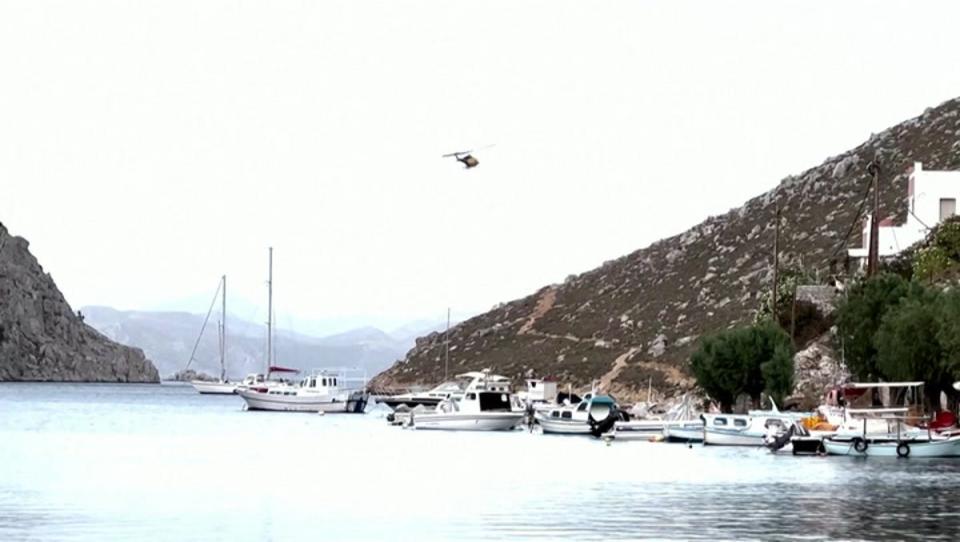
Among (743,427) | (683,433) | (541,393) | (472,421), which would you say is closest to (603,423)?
(683,433)

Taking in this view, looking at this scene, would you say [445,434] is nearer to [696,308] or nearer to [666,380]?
[666,380]

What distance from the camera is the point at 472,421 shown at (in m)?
126

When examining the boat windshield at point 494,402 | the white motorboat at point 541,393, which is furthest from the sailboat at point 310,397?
the boat windshield at point 494,402

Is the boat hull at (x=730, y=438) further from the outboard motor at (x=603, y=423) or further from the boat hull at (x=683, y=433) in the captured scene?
the outboard motor at (x=603, y=423)

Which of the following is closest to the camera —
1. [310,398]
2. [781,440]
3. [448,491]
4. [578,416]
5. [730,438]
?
[448,491]

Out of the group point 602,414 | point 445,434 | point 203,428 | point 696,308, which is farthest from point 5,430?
point 696,308

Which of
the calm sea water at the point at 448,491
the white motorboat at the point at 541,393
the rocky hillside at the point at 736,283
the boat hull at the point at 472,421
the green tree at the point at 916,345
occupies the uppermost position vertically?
the rocky hillside at the point at 736,283

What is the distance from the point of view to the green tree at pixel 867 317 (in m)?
95.3

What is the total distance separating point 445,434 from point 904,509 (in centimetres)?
7091

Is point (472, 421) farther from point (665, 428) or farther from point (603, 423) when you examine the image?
point (665, 428)

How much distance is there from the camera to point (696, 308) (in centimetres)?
18612

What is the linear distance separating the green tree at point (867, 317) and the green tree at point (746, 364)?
7760mm

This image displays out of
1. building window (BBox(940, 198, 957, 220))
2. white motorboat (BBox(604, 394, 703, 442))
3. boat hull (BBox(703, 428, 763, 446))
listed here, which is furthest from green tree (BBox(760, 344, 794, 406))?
building window (BBox(940, 198, 957, 220))

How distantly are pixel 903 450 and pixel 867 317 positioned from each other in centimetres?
1781
